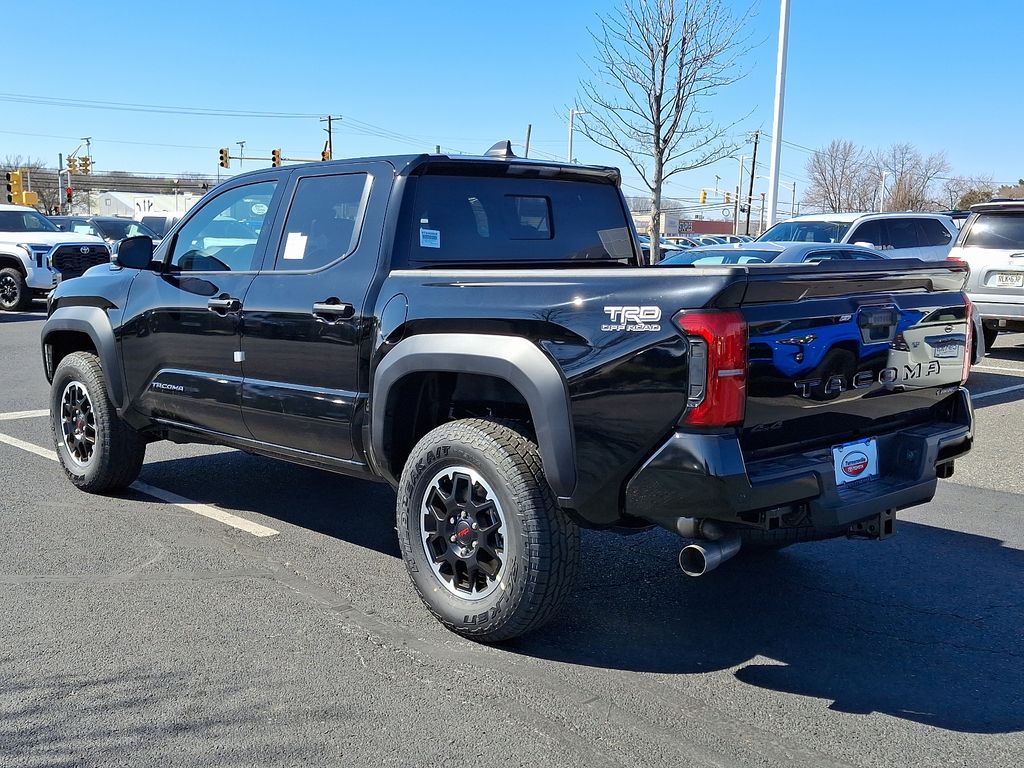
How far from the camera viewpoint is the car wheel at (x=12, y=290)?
1973 cm

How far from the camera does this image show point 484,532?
399 cm

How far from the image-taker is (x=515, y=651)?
3.97 metres

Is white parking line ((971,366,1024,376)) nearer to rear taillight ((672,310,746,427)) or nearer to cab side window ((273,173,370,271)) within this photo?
cab side window ((273,173,370,271))

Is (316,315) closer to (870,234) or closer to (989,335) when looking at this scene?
(989,335)

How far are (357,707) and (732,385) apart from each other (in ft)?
5.42

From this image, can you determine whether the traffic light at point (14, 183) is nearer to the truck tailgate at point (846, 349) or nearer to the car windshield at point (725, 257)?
the car windshield at point (725, 257)

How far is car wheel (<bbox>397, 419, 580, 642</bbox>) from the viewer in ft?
12.4

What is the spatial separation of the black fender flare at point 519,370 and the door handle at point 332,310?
1.14 feet

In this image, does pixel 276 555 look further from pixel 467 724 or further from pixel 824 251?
pixel 824 251

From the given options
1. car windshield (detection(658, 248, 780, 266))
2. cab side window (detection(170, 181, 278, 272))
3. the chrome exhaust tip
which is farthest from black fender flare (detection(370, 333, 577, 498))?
car windshield (detection(658, 248, 780, 266))

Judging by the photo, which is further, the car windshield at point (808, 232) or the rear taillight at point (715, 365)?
the car windshield at point (808, 232)

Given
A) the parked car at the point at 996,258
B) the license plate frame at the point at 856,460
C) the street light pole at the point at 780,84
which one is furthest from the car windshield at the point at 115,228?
the license plate frame at the point at 856,460

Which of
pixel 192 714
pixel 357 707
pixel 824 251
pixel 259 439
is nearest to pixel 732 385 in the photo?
pixel 357 707

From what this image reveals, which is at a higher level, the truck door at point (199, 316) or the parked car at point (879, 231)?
the parked car at point (879, 231)
